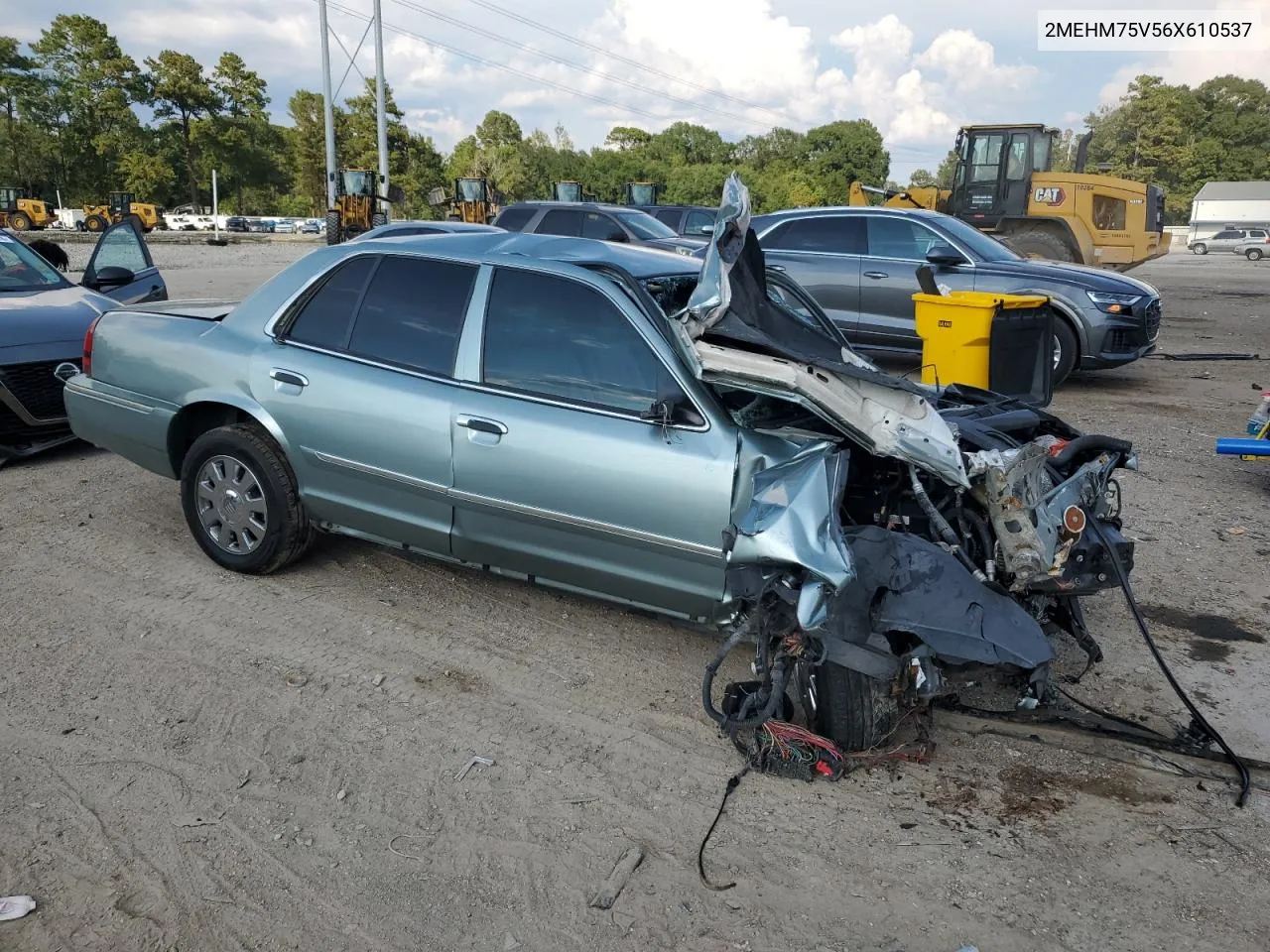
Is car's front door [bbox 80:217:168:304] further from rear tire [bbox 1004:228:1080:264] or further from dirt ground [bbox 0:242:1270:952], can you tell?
rear tire [bbox 1004:228:1080:264]

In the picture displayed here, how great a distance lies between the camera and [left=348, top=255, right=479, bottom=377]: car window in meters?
4.29

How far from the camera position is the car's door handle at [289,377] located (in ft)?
14.8

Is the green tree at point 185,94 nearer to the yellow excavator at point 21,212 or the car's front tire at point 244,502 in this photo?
the yellow excavator at point 21,212

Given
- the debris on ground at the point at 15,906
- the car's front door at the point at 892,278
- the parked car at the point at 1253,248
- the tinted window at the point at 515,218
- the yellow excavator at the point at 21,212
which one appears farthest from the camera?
the yellow excavator at the point at 21,212

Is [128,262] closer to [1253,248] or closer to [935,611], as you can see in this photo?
[935,611]

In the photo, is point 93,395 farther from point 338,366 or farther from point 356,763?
point 356,763

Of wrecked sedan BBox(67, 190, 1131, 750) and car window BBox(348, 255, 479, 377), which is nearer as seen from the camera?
wrecked sedan BBox(67, 190, 1131, 750)

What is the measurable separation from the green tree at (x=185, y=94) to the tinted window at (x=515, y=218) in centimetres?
5515

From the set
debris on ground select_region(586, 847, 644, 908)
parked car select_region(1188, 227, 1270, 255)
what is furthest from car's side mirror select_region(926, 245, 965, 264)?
parked car select_region(1188, 227, 1270, 255)

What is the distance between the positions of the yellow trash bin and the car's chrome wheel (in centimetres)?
485

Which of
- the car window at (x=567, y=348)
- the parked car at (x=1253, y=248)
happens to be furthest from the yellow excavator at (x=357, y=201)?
the parked car at (x=1253, y=248)

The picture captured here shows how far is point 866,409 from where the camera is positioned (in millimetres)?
3457

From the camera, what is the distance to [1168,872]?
9.48 feet

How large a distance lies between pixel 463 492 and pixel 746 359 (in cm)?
134
